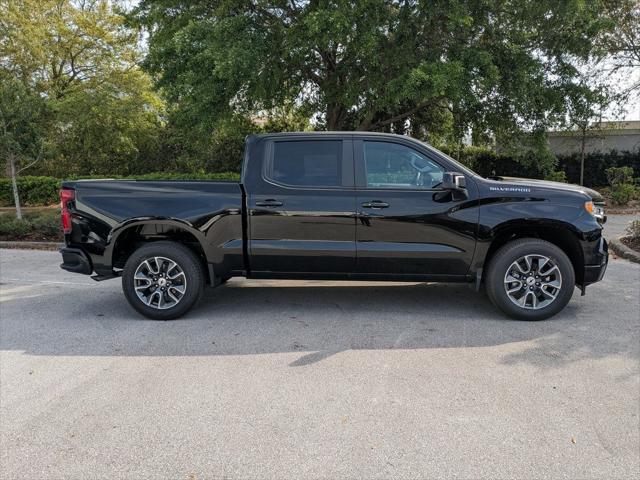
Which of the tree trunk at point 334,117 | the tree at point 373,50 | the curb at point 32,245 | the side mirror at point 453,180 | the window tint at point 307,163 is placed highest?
the tree at point 373,50

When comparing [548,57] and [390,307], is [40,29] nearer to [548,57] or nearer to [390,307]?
[548,57]

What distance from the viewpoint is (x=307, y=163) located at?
547 cm

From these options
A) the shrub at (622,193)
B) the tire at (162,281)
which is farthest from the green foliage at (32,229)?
the shrub at (622,193)

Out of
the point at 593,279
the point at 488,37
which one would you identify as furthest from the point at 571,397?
the point at 488,37

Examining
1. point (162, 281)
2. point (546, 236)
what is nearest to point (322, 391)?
point (162, 281)

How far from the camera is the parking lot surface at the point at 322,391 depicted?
2.89 metres

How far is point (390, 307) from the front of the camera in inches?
230

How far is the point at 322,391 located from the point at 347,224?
202cm

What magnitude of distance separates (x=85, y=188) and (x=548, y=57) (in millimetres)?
11654

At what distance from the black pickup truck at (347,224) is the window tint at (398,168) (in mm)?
11

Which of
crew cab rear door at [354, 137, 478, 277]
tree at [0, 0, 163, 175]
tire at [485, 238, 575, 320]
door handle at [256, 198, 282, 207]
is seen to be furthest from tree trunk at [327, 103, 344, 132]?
tire at [485, 238, 575, 320]

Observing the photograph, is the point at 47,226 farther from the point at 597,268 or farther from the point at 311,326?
the point at 597,268

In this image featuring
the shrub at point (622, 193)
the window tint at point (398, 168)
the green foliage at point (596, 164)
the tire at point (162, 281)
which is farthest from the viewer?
the green foliage at point (596, 164)

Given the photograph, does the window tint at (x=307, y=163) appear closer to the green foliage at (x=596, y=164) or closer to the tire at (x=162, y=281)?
the tire at (x=162, y=281)
